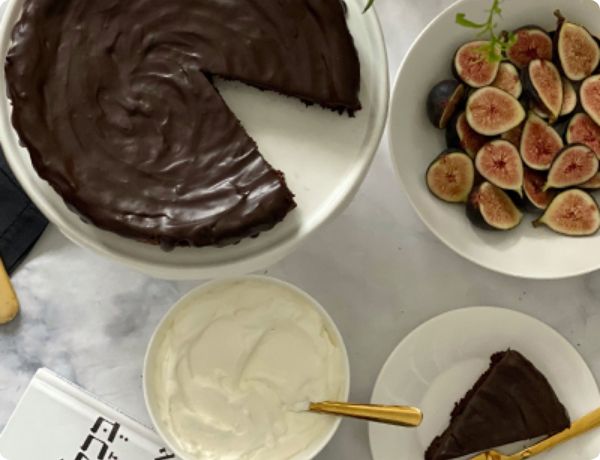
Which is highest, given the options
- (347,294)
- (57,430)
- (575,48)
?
(575,48)

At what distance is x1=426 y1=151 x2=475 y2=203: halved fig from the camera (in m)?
1.54

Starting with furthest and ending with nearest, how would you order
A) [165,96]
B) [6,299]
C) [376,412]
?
[6,299] < [376,412] < [165,96]

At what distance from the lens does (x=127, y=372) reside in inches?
64.5

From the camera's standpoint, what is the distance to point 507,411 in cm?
160

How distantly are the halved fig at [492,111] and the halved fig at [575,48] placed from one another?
0.11m

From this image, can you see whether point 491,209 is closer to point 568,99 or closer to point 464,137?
point 464,137

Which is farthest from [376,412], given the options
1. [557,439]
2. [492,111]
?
[492,111]

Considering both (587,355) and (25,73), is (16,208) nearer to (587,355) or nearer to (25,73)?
(25,73)

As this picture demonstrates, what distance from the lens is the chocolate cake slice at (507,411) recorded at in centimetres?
158

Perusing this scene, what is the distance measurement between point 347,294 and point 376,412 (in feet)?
0.79

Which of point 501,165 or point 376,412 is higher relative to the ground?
point 501,165

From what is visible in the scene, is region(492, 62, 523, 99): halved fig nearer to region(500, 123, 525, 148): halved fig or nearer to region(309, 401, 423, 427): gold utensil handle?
region(500, 123, 525, 148): halved fig

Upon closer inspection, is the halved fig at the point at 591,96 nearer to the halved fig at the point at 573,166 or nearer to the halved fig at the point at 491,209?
the halved fig at the point at 573,166

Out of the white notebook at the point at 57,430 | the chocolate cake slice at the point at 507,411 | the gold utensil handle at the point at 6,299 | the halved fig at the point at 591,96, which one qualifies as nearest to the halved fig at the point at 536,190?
the halved fig at the point at 591,96
